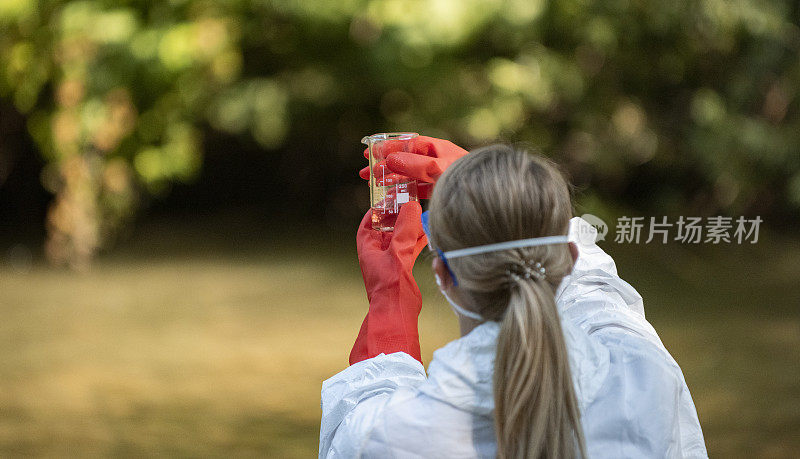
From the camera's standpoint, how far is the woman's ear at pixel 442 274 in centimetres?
93

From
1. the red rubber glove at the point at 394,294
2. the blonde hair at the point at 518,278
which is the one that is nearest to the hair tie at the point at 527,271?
the blonde hair at the point at 518,278

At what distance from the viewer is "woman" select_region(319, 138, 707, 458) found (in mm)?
862

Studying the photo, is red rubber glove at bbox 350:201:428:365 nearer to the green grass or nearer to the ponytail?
the ponytail

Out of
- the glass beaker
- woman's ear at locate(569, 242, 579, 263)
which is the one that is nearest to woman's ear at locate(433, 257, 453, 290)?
woman's ear at locate(569, 242, 579, 263)

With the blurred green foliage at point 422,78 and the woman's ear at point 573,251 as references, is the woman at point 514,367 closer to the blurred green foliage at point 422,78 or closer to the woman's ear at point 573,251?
the woman's ear at point 573,251

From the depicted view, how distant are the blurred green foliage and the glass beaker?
465cm

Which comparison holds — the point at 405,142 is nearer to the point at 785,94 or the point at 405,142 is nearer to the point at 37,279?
the point at 37,279

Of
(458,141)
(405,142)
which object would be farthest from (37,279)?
(405,142)

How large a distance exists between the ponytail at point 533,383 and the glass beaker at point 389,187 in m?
0.41

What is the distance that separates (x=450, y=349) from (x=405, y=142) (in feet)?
1.48

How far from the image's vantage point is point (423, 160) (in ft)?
3.84

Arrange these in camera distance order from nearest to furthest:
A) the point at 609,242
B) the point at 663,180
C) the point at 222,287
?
the point at 222,287 → the point at 609,242 → the point at 663,180

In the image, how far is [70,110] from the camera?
A: 6.39 m

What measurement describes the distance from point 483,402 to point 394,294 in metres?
0.28
